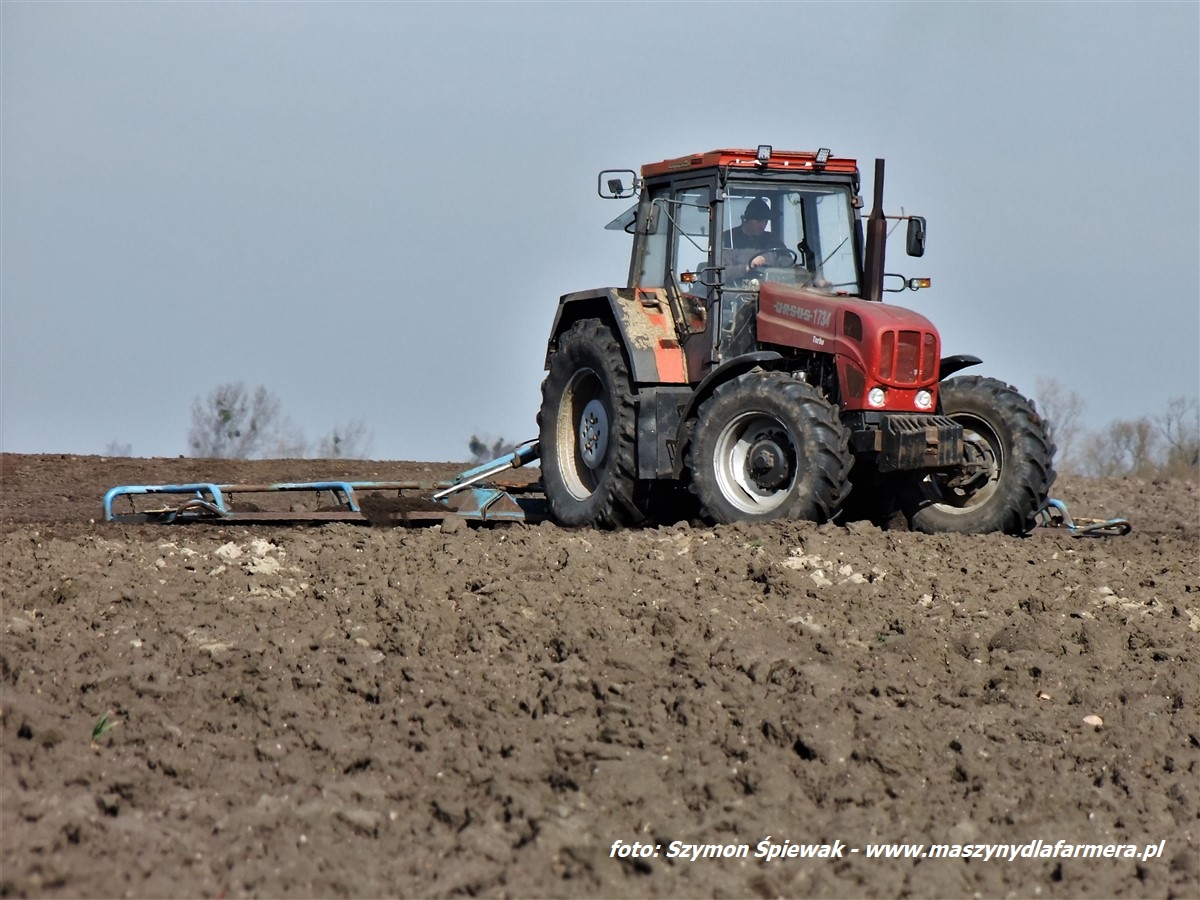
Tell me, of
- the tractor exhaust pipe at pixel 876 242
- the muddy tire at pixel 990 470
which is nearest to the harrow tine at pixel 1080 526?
the muddy tire at pixel 990 470

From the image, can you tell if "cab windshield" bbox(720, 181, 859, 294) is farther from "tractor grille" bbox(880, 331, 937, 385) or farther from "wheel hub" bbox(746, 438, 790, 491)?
"wheel hub" bbox(746, 438, 790, 491)

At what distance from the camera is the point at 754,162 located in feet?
29.6

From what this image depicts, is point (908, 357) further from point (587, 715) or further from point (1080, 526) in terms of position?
point (587, 715)

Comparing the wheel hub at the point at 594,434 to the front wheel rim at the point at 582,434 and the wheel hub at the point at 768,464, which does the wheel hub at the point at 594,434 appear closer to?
the front wheel rim at the point at 582,434

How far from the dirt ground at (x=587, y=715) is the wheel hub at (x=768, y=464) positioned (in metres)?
0.73

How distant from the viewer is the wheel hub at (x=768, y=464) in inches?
335

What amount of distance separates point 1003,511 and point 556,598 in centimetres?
355

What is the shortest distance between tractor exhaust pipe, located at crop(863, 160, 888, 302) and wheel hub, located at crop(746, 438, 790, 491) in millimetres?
1288

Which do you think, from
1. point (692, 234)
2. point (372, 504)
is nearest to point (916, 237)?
point (692, 234)

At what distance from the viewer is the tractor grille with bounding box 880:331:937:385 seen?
838cm

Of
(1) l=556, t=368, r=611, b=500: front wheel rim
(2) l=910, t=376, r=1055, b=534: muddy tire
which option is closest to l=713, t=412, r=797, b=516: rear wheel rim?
(2) l=910, t=376, r=1055, b=534: muddy tire

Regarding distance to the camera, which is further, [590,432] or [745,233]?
[590,432]

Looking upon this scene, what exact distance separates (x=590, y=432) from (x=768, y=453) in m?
1.79

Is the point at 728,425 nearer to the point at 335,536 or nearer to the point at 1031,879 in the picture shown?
the point at 335,536
